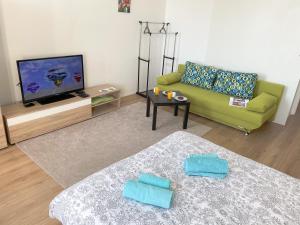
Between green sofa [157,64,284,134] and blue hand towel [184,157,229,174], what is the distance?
5.76 ft

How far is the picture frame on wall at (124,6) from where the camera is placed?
3992 mm

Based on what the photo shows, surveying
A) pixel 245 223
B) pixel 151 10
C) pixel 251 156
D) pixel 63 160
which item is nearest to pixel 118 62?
pixel 151 10

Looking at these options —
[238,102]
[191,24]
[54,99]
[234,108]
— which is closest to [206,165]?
[234,108]

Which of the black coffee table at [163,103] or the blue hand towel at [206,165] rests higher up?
the blue hand towel at [206,165]

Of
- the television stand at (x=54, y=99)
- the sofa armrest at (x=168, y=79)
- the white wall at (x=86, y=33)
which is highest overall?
the white wall at (x=86, y=33)

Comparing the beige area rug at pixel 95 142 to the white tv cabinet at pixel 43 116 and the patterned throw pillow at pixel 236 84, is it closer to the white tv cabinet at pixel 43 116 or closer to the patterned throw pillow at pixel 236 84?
the white tv cabinet at pixel 43 116

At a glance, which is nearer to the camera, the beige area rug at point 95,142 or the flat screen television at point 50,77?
the beige area rug at point 95,142

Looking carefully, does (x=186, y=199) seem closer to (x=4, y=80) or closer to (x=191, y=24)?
(x=4, y=80)

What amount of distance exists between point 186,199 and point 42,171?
64.0 inches

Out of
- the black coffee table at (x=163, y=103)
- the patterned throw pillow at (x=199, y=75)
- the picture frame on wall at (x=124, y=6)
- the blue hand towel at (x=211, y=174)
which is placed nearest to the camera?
the blue hand towel at (x=211, y=174)

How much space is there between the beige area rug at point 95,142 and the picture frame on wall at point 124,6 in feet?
5.65

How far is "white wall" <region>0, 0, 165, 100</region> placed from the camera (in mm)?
2975

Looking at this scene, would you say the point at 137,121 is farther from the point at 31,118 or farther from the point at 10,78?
the point at 10,78

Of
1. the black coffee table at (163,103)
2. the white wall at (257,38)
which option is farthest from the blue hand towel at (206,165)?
the white wall at (257,38)
